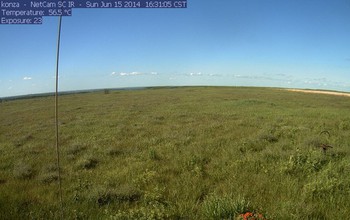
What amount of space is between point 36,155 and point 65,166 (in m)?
2.57

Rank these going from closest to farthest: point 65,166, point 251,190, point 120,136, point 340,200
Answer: point 340,200, point 251,190, point 65,166, point 120,136

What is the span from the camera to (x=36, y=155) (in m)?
9.80

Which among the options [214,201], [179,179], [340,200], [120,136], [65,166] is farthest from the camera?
A: [120,136]

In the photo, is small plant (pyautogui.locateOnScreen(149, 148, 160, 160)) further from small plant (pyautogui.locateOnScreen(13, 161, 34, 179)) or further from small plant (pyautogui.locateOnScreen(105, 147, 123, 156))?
small plant (pyautogui.locateOnScreen(13, 161, 34, 179))

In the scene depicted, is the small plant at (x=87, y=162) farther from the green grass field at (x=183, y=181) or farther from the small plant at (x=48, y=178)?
the small plant at (x=48, y=178)

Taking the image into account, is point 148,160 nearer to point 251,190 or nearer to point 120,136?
point 251,190

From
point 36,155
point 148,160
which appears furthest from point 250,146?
point 36,155

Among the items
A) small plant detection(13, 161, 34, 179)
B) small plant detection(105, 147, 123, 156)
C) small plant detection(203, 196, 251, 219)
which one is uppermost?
small plant detection(203, 196, 251, 219)

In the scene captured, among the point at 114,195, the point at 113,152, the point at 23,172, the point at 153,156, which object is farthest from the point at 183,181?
the point at 23,172

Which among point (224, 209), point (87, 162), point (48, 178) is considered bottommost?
point (48, 178)

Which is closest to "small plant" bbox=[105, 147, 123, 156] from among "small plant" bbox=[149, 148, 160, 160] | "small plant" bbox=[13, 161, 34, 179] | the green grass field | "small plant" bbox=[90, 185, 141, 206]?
the green grass field

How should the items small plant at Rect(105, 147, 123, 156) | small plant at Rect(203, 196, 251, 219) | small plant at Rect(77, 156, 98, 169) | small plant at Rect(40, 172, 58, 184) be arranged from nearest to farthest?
1. small plant at Rect(203, 196, 251, 219)
2. small plant at Rect(40, 172, 58, 184)
3. small plant at Rect(77, 156, 98, 169)
4. small plant at Rect(105, 147, 123, 156)

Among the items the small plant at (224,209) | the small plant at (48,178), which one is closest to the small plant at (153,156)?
the small plant at (48,178)

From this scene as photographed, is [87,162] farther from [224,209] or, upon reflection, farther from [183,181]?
[224,209]
